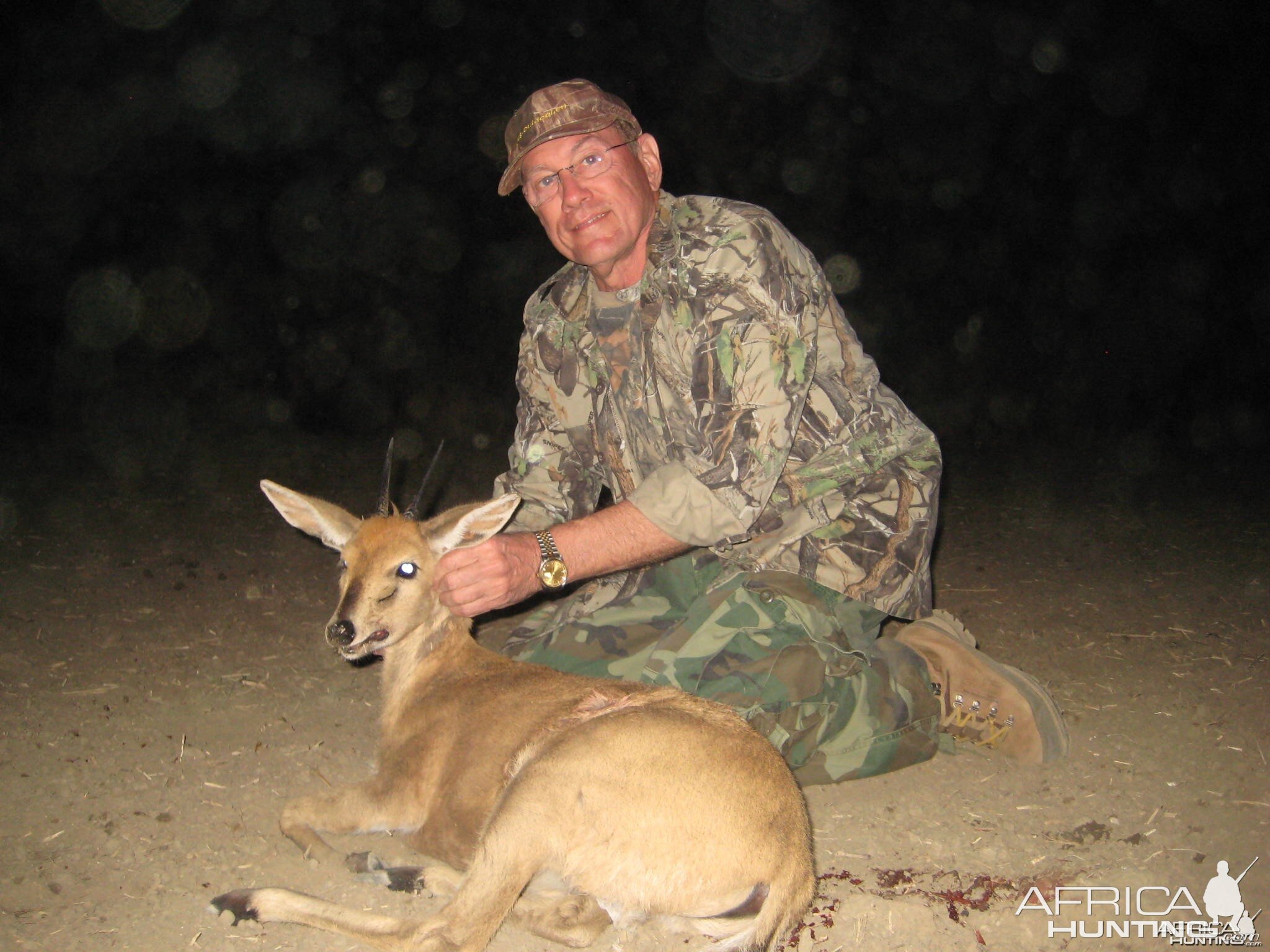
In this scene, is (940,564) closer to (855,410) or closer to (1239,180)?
(855,410)

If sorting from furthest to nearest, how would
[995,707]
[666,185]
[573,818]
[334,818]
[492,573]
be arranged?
[666,185] → [995,707] → [492,573] → [334,818] → [573,818]

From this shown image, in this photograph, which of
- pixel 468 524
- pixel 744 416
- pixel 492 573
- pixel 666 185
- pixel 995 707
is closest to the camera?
pixel 492 573

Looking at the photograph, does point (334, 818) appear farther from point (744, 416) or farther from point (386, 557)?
point (744, 416)

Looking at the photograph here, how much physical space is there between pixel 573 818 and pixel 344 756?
5.70 ft

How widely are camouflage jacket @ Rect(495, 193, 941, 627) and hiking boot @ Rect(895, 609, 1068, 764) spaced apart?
319 mm

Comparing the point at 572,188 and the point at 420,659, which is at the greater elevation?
the point at 572,188

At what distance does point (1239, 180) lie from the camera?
20516 mm

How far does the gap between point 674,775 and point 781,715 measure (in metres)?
1.08

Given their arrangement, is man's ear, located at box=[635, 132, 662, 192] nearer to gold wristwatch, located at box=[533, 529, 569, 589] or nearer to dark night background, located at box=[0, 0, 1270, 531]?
gold wristwatch, located at box=[533, 529, 569, 589]

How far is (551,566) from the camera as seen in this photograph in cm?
389

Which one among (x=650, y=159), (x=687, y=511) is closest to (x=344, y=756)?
(x=687, y=511)

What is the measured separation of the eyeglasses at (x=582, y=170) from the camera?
432 centimetres

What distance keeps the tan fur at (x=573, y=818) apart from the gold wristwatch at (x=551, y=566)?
0.37 metres

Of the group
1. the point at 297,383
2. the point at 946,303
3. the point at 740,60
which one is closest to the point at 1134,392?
the point at 946,303
